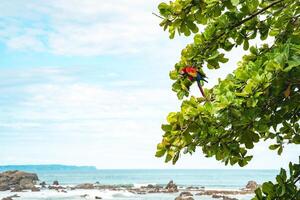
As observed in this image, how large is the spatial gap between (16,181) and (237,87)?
70.2 meters

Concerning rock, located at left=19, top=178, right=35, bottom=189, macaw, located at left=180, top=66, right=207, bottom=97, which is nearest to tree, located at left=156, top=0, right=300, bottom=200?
macaw, located at left=180, top=66, right=207, bottom=97

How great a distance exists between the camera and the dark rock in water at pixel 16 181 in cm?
6620

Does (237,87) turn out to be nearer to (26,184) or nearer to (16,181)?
(26,184)

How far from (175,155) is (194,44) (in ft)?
4.19

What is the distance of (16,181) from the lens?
70.2 meters

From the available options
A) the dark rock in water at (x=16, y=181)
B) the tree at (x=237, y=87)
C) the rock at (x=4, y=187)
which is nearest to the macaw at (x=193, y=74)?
the tree at (x=237, y=87)

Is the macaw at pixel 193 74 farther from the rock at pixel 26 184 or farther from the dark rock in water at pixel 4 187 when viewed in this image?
the rock at pixel 26 184

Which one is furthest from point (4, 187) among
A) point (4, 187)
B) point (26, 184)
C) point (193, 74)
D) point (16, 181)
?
point (193, 74)

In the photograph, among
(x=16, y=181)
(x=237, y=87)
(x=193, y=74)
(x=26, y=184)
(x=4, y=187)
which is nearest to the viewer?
(x=237, y=87)

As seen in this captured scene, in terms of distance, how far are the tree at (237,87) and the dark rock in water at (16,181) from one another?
63.2 m

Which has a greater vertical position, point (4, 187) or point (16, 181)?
point (16, 181)

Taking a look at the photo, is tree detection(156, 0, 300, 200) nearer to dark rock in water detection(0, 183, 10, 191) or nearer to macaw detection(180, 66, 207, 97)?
macaw detection(180, 66, 207, 97)

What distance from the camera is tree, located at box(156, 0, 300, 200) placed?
362 centimetres

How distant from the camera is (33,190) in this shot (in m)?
62.5
